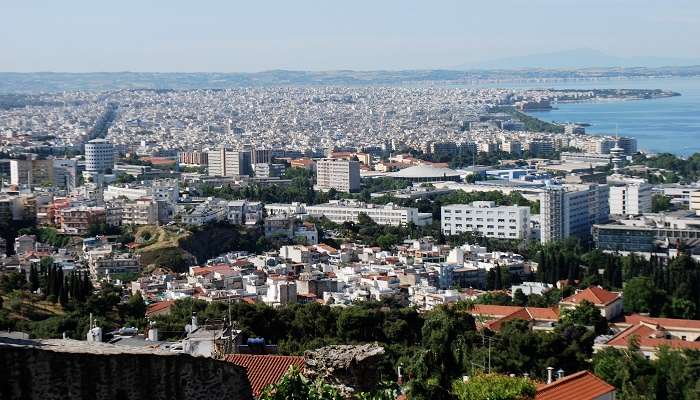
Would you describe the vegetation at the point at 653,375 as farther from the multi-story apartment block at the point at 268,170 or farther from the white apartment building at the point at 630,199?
the multi-story apartment block at the point at 268,170

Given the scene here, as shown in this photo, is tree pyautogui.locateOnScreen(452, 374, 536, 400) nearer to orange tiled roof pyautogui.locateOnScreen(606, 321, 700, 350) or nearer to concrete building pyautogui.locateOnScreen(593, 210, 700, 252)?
orange tiled roof pyautogui.locateOnScreen(606, 321, 700, 350)

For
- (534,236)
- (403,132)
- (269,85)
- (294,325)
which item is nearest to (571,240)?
(534,236)

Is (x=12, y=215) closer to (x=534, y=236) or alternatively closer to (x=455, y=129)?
(x=534, y=236)

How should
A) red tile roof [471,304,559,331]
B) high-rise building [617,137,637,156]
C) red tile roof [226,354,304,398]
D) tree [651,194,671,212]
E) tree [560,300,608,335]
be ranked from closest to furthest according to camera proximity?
red tile roof [226,354,304,398] < tree [560,300,608,335] < red tile roof [471,304,559,331] < tree [651,194,671,212] < high-rise building [617,137,637,156]

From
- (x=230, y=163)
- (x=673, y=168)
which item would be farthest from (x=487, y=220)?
(x=230, y=163)

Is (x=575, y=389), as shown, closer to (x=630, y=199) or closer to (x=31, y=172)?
(x=630, y=199)

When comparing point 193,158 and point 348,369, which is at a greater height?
point 348,369

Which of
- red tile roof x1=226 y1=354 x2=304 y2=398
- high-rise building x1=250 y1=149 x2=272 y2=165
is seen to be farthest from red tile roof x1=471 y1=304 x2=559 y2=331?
high-rise building x1=250 y1=149 x2=272 y2=165
